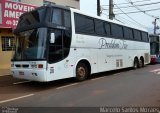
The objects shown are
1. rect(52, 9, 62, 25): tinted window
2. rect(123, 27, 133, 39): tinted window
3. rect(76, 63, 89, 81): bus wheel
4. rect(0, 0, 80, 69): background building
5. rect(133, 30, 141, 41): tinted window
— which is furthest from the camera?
rect(133, 30, 141, 41): tinted window

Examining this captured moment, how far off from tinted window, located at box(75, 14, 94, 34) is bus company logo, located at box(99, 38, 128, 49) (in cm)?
115

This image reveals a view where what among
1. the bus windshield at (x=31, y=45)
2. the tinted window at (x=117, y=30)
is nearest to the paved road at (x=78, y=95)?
the bus windshield at (x=31, y=45)

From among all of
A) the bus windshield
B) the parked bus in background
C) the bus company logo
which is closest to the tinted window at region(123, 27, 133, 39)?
the bus company logo

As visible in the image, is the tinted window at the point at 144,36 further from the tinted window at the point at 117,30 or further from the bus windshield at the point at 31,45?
the bus windshield at the point at 31,45

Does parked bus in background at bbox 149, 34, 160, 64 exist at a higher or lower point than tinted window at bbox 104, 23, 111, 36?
lower

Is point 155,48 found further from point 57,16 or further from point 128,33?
point 57,16

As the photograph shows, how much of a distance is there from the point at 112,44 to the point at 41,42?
6235mm

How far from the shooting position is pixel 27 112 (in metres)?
7.12

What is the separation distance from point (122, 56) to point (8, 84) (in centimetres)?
784

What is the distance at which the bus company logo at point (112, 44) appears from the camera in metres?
14.6

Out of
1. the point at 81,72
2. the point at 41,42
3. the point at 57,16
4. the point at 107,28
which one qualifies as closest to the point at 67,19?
the point at 57,16

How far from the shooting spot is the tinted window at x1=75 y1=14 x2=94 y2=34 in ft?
41.1

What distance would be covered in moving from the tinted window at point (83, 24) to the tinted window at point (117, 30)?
251 centimetres

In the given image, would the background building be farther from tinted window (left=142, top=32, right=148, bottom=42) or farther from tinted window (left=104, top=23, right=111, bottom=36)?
tinted window (left=142, top=32, right=148, bottom=42)
